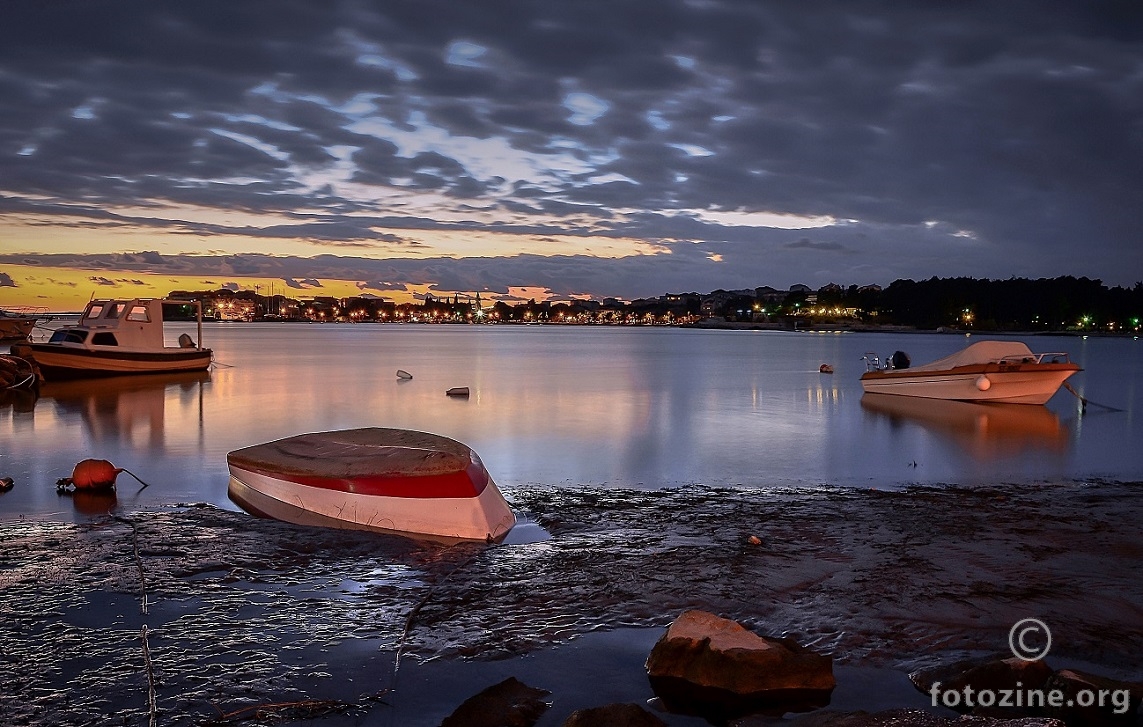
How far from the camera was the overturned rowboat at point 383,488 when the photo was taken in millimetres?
9734

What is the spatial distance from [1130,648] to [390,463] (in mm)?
7622

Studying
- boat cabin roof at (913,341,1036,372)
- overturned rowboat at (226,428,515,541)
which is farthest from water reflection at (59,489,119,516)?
boat cabin roof at (913,341,1036,372)

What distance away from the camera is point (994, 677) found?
5.61 metres

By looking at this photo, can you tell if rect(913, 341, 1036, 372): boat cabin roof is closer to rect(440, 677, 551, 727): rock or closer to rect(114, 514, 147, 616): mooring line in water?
rect(114, 514, 147, 616): mooring line in water

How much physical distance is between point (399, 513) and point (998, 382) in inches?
982

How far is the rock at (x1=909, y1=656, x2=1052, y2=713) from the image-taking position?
18.2 ft

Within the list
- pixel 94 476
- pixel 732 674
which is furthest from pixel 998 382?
pixel 94 476

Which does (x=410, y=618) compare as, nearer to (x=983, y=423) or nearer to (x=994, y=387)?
(x=983, y=423)

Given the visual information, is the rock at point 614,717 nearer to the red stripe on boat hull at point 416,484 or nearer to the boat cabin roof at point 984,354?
the red stripe on boat hull at point 416,484

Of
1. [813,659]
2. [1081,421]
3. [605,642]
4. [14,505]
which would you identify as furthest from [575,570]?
[1081,421]

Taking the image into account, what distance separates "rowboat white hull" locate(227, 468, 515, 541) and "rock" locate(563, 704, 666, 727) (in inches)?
185

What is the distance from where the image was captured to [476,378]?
42.9 metres

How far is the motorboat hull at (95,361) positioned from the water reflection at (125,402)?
14.8 inches

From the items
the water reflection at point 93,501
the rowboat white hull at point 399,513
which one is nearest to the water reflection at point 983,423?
the rowboat white hull at point 399,513
